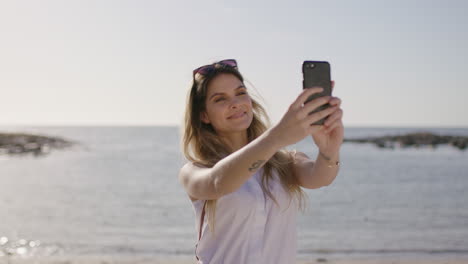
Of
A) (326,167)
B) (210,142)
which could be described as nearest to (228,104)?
(210,142)

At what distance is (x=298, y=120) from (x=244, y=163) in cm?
27

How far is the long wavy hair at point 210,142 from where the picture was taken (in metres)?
2.55

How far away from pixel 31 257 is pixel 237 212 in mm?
8696

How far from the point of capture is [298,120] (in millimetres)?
1727

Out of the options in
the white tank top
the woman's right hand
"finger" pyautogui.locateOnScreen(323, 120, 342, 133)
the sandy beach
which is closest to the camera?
the woman's right hand

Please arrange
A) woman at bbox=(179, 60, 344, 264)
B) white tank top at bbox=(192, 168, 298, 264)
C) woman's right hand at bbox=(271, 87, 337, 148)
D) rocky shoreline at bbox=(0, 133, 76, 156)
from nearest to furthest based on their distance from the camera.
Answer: woman's right hand at bbox=(271, 87, 337, 148) < woman at bbox=(179, 60, 344, 264) < white tank top at bbox=(192, 168, 298, 264) < rocky shoreline at bbox=(0, 133, 76, 156)

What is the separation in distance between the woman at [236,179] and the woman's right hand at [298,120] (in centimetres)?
20

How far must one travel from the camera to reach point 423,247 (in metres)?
10.6

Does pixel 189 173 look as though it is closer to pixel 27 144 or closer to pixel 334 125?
pixel 334 125

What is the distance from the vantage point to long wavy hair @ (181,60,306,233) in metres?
2.55

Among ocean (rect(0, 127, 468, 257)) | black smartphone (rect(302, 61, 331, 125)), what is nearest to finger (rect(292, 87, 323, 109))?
black smartphone (rect(302, 61, 331, 125))

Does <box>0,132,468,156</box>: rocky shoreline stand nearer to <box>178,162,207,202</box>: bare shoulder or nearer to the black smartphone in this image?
<box>178,162,207,202</box>: bare shoulder

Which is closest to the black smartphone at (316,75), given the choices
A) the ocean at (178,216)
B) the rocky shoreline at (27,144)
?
the ocean at (178,216)

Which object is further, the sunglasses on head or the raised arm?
the sunglasses on head
